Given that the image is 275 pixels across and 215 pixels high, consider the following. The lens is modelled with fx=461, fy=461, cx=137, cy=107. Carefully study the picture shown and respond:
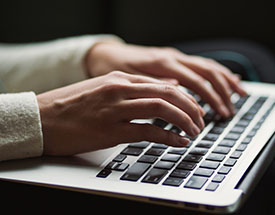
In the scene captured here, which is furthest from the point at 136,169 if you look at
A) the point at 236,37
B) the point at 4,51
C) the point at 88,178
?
the point at 236,37

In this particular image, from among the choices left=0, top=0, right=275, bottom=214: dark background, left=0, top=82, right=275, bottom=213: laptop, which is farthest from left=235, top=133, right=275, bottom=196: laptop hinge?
left=0, top=0, right=275, bottom=214: dark background

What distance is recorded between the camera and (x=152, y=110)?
1.93 ft

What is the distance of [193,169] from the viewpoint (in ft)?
1.83

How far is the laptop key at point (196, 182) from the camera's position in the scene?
513mm

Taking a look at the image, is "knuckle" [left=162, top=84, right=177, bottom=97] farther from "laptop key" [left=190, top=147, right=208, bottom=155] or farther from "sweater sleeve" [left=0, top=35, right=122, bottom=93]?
"sweater sleeve" [left=0, top=35, right=122, bottom=93]

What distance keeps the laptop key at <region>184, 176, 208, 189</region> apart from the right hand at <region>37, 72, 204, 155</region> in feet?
0.23

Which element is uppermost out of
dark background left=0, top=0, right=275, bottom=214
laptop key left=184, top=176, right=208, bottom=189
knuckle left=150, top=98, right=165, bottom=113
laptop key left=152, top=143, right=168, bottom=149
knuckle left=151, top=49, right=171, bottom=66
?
knuckle left=150, top=98, right=165, bottom=113

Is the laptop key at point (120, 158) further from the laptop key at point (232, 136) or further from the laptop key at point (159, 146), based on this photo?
the laptop key at point (232, 136)

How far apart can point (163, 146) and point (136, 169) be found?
8 centimetres

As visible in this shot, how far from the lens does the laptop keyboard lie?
535 mm

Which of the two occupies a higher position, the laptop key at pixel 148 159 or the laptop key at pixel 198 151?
the laptop key at pixel 198 151

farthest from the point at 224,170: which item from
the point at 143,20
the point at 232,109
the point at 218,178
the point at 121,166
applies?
the point at 143,20

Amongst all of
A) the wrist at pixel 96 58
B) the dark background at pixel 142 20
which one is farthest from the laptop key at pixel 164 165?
the dark background at pixel 142 20

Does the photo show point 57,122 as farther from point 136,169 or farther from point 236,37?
point 236,37
